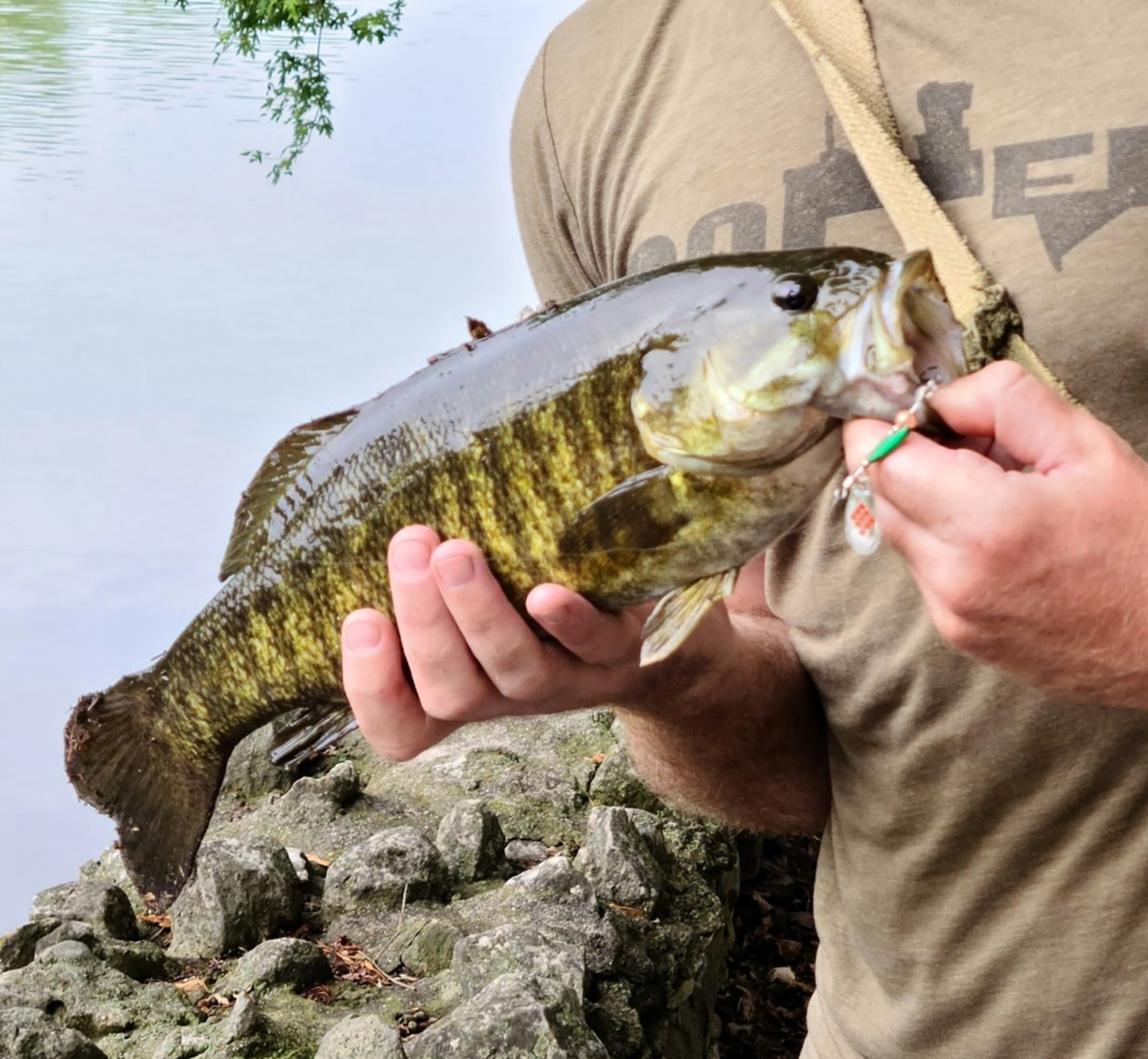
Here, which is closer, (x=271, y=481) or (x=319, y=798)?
(x=271, y=481)

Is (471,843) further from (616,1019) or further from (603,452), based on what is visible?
(603,452)

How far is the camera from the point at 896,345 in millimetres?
1387

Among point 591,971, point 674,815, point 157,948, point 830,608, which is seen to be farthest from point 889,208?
point 674,815

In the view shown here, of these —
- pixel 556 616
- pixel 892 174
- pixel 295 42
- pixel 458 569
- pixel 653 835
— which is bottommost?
pixel 653 835

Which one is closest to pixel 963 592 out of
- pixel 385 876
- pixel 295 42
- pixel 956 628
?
pixel 956 628

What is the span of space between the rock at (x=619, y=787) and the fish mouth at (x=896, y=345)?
225cm

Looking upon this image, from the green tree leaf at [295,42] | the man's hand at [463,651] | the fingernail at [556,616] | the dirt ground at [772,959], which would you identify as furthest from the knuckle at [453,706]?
the green tree leaf at [295,42]

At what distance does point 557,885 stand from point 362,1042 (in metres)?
0.84

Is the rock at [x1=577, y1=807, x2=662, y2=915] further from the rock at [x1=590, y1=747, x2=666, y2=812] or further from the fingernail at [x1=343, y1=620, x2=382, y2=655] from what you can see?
the fingernail at [x1=343, y1=620, x2=382, y2=655]

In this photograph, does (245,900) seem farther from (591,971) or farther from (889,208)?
(889,208)

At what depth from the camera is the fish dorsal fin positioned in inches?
74.2

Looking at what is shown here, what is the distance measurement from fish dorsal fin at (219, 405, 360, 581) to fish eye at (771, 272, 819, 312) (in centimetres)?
65

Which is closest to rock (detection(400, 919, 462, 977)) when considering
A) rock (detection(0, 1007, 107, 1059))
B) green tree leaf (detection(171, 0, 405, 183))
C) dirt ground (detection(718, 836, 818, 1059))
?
rock (detection(0, 1007, 107, 1059))

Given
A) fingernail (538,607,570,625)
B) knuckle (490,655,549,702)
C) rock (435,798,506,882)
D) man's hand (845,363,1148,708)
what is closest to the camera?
man's hand (845,363,1148,708)
